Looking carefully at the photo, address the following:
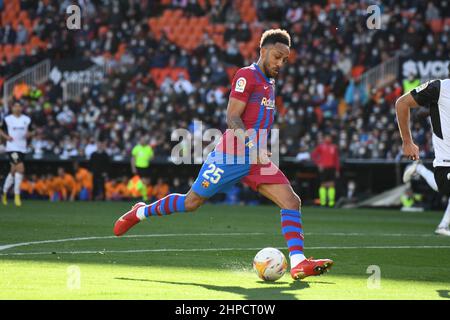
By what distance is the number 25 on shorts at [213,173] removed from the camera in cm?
976

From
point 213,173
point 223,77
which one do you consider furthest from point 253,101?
point 223,77

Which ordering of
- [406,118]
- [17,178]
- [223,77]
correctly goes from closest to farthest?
[406,118]
[17,178]
[223,77]

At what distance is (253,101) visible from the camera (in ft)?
32.1

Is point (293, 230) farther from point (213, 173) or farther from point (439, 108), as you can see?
point (439, 108)

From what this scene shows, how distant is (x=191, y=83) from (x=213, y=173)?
83.8ft

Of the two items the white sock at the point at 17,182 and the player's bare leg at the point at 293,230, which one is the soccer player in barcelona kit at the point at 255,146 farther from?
the white sock at the point at 17,182

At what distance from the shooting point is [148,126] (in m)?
33.3

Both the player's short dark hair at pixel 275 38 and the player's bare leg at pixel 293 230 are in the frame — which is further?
the player's short dark hair at pixel 275 38

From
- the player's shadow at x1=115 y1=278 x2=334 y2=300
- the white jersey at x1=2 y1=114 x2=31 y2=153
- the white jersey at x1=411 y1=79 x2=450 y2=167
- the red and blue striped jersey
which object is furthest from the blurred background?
the player's shadow at x1=115 y1=278 x2=334 y2=300

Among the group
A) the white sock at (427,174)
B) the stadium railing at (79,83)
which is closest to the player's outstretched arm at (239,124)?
the white sock at (427,174)

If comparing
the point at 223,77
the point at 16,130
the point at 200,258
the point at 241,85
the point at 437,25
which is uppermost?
the point at 437,25

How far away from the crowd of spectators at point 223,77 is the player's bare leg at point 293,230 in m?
18.4

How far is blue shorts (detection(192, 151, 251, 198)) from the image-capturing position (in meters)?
9.76

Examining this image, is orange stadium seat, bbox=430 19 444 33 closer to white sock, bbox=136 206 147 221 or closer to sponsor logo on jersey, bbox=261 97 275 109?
white sock, bbox=136 206 147 221
